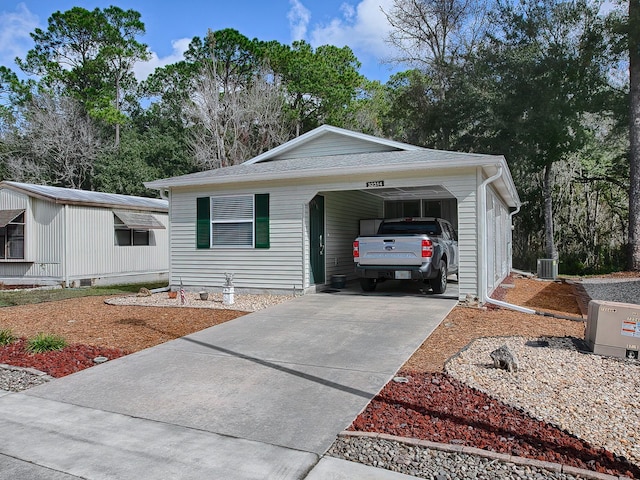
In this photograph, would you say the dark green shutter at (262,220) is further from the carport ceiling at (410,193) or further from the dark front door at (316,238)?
the carport ceiling at (410,193)

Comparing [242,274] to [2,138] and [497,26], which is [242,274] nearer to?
[497,26]

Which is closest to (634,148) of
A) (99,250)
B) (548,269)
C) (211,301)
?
(548,269)

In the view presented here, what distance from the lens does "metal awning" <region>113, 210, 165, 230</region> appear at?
16156mm

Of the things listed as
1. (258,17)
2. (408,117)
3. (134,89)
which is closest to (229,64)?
(134,89)

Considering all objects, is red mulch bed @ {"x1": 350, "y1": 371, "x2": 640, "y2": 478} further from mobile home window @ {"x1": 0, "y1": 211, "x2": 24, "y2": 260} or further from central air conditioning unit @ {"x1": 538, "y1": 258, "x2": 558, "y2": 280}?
mobile home window @ {"x1": 0, "y1": 211, "x2": 24, "y2": 260}

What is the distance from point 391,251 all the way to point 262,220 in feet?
10.5

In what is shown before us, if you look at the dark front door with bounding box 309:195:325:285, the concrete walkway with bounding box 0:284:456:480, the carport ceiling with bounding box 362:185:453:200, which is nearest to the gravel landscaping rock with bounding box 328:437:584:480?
the concrete walkway with bounding box 0:284:456:480

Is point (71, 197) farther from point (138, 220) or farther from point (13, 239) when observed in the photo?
point (13, 239)

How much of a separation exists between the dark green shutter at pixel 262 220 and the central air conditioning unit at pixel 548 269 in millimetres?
11093

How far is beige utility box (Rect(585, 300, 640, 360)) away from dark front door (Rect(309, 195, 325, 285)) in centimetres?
676

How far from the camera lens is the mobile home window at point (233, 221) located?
11.4m

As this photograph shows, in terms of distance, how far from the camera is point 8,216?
49.4ft

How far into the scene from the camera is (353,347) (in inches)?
247

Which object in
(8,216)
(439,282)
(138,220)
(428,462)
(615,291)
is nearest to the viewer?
(428,462)
